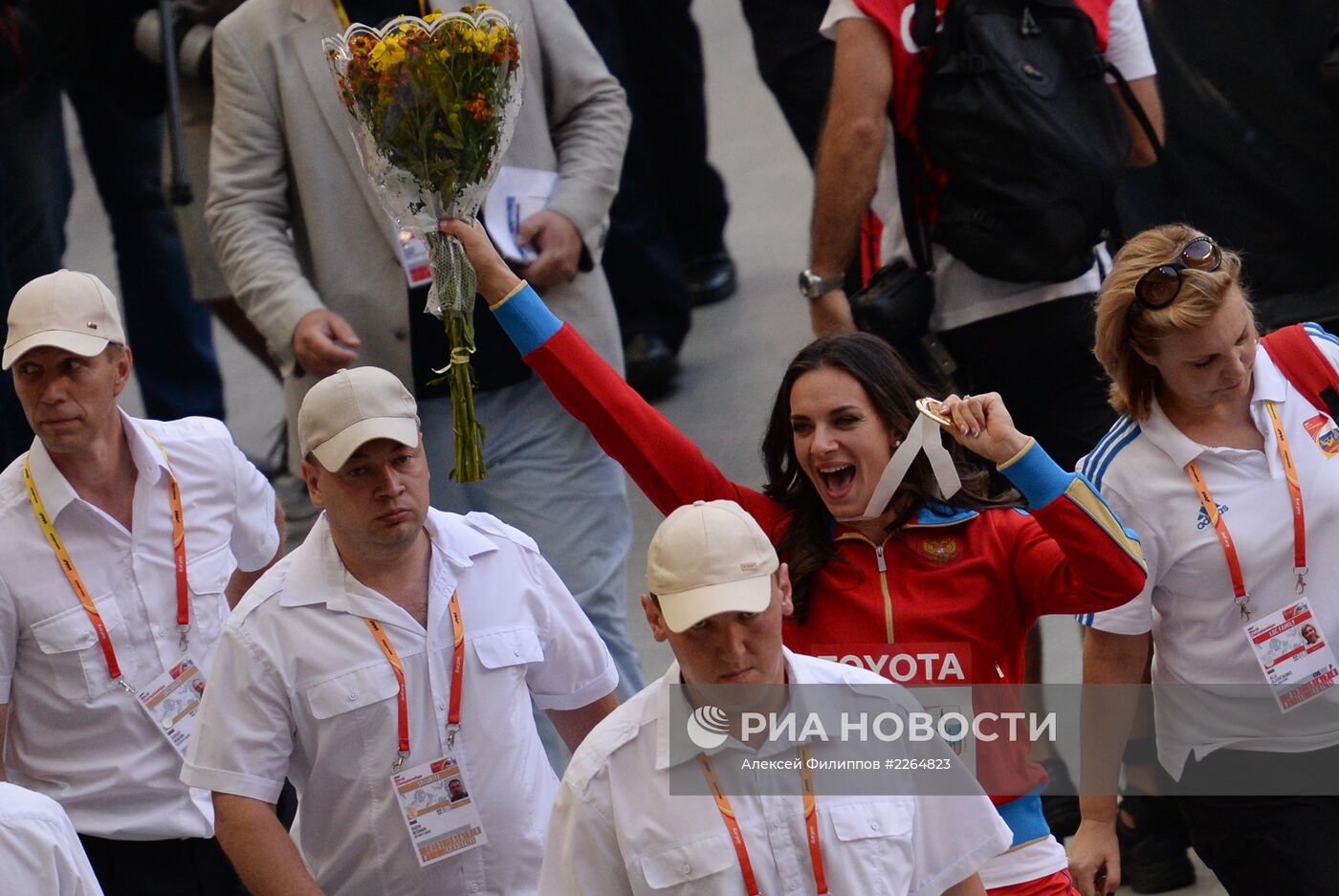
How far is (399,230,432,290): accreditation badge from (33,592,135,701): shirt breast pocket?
1.05 m

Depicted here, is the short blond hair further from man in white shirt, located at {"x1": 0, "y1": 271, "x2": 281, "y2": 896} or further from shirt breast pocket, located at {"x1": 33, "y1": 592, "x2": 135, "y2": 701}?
shirt breast pocket, located at {"x1": 33, "y1": 592, "x2": 135, "y2": 701}

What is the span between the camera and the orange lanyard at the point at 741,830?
9.22 feet

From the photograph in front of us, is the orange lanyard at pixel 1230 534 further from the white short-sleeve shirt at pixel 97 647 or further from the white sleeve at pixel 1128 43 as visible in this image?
the white short-sleeve shirt at pixel 97 647

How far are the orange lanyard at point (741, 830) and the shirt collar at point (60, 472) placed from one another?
1559mm

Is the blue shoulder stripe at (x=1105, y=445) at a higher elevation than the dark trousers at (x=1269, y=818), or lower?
higher

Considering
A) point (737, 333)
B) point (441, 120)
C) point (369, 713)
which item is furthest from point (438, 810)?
point (737, 333)

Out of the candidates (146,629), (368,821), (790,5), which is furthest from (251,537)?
(790,5)

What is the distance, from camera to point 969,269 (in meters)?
4.34

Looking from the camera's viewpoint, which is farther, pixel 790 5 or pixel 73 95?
pixel 73 95

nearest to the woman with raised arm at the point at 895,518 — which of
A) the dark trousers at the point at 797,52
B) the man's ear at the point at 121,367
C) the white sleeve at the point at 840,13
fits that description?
the man's ear at the point at 121,367

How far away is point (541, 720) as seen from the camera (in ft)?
15.5

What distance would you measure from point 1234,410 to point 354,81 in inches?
68.0

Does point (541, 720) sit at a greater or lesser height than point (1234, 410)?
lesser

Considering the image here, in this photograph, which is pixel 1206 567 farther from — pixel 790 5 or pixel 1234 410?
pixel 790 5
